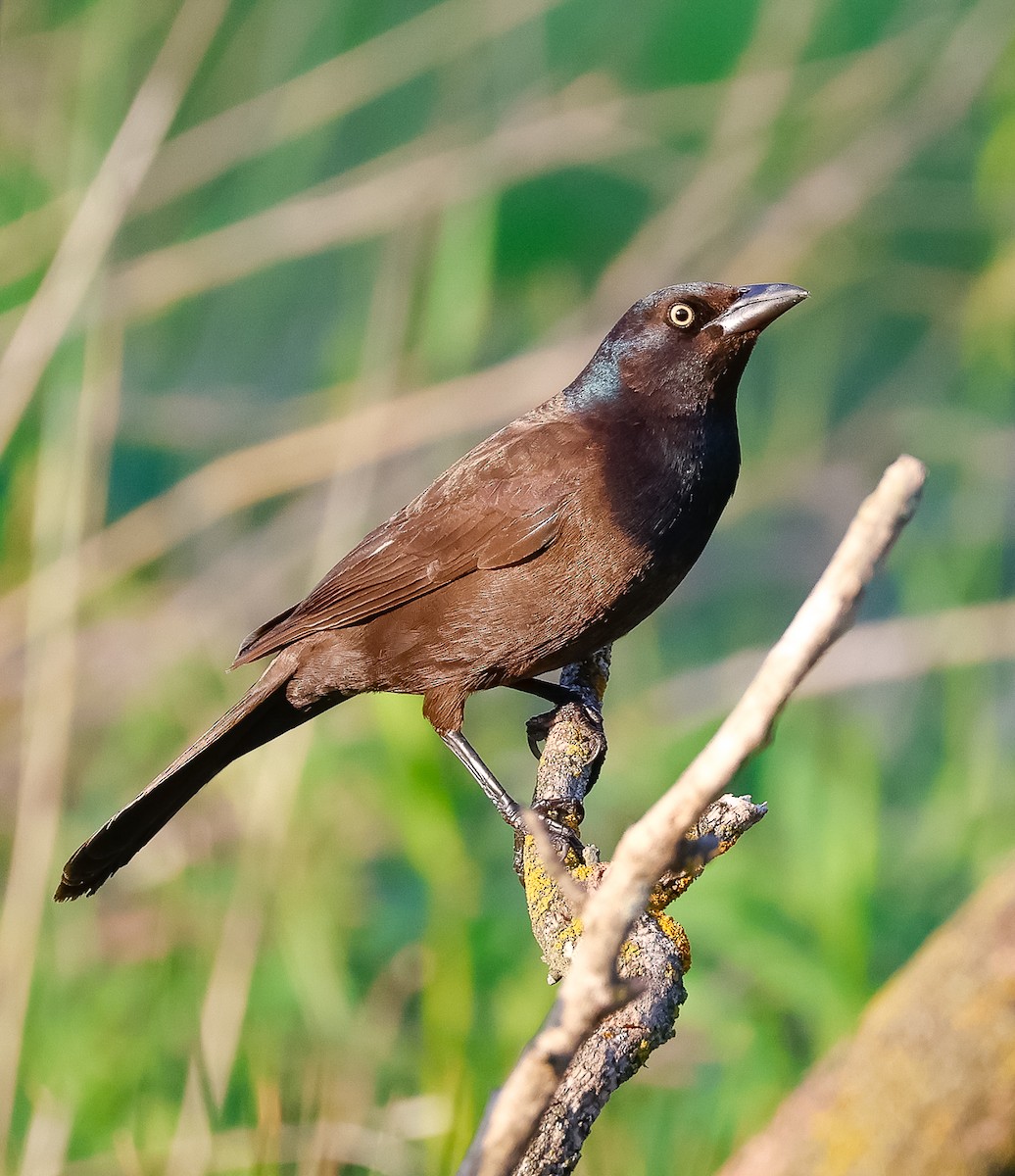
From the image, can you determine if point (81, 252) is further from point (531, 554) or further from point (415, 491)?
point (415, 491)

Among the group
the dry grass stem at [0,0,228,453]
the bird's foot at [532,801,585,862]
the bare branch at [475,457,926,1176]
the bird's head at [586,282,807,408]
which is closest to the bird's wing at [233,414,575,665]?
the bird's head at [586,282,807,408]

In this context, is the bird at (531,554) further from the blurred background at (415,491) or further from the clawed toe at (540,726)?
the blurred background at (415,491)

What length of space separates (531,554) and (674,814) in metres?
2.06

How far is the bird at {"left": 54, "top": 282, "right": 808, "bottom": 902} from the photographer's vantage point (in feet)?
10.7

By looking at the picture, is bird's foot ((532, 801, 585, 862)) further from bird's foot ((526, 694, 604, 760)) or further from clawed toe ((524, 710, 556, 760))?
clawed toe ((524, 710, 556, 760))

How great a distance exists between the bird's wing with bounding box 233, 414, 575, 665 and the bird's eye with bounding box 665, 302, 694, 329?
39 centimetres

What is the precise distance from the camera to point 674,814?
1.33 metres

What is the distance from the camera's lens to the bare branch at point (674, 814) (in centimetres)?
123

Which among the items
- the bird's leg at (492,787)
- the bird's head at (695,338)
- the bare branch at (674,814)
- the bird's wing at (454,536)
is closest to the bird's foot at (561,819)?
the bird's leg at (492,787)

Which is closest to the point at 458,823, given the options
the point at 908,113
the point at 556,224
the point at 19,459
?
the point at 19,459

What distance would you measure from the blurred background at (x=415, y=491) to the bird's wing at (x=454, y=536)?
470 mm

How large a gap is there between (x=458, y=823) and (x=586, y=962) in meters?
2.88

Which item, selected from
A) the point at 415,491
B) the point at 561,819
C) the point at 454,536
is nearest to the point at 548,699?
the point at 454,536

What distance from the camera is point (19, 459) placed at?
4453 millimetres
